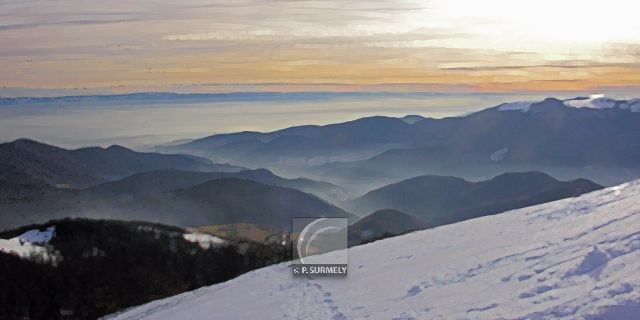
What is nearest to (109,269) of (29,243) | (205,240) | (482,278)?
(29,243)

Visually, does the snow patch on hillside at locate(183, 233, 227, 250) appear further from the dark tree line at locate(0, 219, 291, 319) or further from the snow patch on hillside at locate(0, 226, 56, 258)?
the snow patch on hillside at locate(0, 226, 56, 258)

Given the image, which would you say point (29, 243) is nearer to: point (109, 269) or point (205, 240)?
point (109, 269)

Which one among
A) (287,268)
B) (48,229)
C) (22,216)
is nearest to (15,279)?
(48,229)

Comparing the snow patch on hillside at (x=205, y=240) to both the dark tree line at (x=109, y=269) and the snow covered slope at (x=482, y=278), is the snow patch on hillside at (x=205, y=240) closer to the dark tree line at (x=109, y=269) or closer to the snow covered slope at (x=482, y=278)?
the dark tree line at (x=109, y=269)

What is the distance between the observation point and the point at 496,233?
1027 inches

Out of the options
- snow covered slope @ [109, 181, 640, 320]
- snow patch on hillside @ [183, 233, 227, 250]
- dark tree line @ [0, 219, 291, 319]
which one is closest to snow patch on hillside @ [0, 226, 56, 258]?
dark tree line @ [0, 219, 291, 319]

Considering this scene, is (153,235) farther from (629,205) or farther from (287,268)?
(629,205)

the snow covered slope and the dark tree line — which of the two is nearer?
the snow covered slope

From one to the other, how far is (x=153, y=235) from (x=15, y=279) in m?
23.0

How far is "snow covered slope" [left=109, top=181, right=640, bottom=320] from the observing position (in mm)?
16291

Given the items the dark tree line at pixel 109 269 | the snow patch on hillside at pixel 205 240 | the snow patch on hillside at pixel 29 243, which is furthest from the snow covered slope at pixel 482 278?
the snow patch on hillside at pixel 205 240

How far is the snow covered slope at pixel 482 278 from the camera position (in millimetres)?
16291

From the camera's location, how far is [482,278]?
2034 cm

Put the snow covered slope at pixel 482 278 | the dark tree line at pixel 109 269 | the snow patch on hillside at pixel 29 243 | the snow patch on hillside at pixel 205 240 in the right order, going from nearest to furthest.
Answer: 1. the snow covered slope at pixel 482 278
2. the dark tree line at pixel 109 269
3. the snow patch on hillside at pixel 29 243
4. the snow patch on hillside at pixel 205 240
